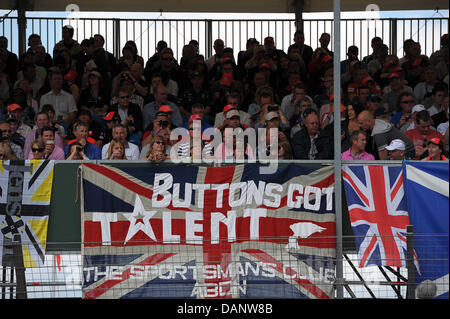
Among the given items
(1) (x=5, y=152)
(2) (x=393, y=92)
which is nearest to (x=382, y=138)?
(2) (x=393, y=92)

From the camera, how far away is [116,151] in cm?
990

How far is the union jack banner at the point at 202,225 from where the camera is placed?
930 centimetres

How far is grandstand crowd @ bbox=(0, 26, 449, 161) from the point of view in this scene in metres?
10.3

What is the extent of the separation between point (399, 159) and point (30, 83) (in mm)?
6890

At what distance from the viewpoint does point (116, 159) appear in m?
9.82

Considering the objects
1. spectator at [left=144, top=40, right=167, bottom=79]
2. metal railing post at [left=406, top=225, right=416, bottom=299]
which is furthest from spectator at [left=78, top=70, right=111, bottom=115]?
metal railing post at [left=406, top=225, right=416, bottom=299]

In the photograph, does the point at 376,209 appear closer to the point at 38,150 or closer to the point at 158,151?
the point at 158,151

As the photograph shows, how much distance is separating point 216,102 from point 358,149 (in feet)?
12.0

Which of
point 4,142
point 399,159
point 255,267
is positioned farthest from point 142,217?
point 399,159

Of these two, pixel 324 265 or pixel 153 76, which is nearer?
pixel 324 265

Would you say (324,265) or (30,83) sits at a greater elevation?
(30,83)

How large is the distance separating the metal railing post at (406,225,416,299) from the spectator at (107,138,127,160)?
11.7 feet
